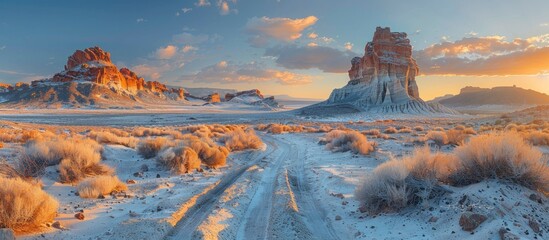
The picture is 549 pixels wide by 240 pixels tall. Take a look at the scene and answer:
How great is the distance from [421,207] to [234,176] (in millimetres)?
6035

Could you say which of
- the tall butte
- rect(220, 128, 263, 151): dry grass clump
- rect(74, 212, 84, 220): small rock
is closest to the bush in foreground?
rect(74, 212, 84, 220): small rock

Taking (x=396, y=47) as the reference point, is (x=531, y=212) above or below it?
below

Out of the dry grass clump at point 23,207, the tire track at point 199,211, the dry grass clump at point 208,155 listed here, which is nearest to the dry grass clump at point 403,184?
the tire track at point 199,211

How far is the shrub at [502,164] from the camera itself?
604cm

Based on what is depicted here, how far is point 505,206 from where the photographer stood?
5.36 meters

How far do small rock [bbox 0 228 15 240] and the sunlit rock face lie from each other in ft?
271

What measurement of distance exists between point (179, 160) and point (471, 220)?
325 inches

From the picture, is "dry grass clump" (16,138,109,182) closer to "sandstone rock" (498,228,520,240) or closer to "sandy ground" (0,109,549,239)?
"sandy ground" (0,109,549,239)

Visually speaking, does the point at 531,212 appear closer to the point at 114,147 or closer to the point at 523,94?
the point at 114,147

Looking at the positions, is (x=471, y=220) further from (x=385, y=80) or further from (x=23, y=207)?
(x=385, y=80)

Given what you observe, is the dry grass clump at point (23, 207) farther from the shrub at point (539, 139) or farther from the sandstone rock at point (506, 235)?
the shrub at point (539, 139)

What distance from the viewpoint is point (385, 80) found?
3585 inches

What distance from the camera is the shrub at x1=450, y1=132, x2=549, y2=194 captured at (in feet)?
19.8

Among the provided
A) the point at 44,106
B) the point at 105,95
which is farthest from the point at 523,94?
the point at 44,106
